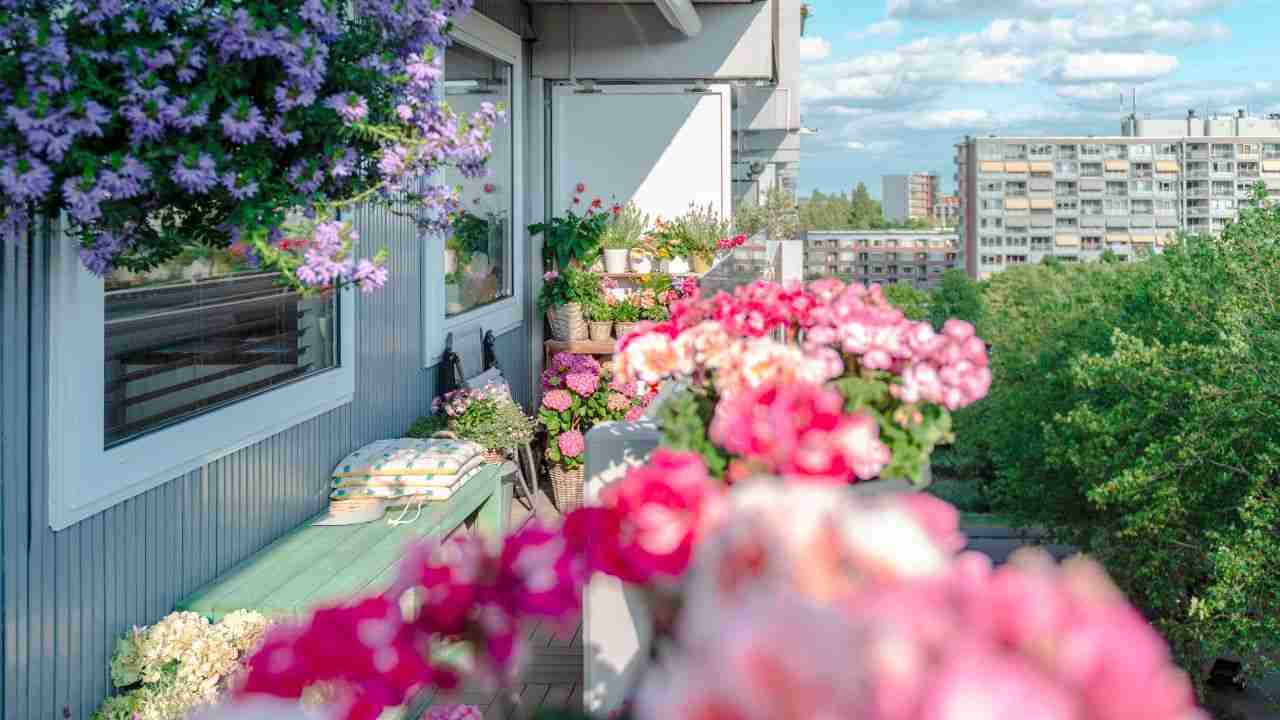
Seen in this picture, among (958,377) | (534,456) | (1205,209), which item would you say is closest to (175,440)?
(958,377)

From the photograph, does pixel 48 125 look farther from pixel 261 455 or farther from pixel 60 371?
pixel 261 455

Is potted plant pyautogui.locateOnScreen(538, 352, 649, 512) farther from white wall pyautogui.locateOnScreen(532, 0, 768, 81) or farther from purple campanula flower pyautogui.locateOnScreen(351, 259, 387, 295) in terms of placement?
purple campanula flower pyautogui.locateOnScreen(351, 259, 387, 295)

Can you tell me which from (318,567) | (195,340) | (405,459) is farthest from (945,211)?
(195,340)

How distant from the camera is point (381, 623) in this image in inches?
40.3

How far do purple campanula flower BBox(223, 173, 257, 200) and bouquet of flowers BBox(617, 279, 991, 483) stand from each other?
3.08ft

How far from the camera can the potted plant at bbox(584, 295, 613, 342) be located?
717cm

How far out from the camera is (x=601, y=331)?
23.6ft

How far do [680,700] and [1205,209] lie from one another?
113m

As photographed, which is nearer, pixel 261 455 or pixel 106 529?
pixel 106 529

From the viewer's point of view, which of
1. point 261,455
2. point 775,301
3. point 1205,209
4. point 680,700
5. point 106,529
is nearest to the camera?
point 680,700

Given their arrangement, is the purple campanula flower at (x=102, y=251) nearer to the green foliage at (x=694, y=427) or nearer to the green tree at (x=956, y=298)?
the green foliage at (x=694, y=427)

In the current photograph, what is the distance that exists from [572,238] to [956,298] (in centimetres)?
4900

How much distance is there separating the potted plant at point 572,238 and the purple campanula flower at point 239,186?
4.97 metres

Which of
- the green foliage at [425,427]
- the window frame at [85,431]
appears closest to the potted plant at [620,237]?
the green foliage at [425,427]
